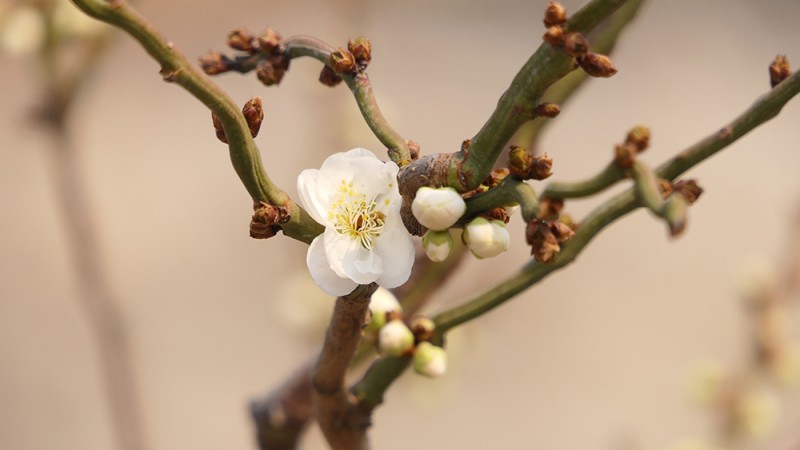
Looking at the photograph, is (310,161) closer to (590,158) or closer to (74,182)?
(74,182)

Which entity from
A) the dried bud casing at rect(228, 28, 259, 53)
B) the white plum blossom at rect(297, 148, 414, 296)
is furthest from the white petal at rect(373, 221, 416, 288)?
the dried bud casing at rect(228, 28, 259, 53)

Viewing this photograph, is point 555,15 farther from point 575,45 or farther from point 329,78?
point 329,78

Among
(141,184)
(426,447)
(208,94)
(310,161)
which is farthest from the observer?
(141,184)

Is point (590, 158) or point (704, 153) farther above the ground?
point (590, 158)

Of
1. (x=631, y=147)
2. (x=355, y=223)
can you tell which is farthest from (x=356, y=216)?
(x=631, y=147)

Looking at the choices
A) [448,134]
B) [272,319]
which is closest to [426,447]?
[272,319]

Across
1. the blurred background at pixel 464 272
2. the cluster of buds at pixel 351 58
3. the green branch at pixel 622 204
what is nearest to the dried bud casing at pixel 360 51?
the cluster of buds at pixel 351 58

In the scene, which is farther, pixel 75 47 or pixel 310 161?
pixel 310 161
